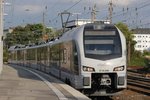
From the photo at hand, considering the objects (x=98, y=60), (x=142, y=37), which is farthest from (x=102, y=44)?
(x=142, y=37)

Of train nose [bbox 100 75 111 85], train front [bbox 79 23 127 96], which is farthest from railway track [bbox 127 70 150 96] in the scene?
train nose [bbox 100 75 111 85]

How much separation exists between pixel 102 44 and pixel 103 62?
41.4 inches

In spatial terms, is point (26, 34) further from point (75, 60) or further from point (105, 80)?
point (105, 80)

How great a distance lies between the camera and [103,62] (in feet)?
66.9

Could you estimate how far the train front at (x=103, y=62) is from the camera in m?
20.4

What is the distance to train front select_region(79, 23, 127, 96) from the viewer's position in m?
20.4

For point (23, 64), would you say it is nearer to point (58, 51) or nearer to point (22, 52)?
point (22, 52)

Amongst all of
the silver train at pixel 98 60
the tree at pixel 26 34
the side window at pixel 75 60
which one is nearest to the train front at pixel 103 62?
the silver train at pixel 98 60

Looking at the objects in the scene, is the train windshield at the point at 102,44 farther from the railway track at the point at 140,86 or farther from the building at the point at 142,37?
the building at the point at 142,37

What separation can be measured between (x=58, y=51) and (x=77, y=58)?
A: 8220mm

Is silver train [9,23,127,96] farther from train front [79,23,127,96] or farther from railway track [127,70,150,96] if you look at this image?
railway track [127,70,150,96]

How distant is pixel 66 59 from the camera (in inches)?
978

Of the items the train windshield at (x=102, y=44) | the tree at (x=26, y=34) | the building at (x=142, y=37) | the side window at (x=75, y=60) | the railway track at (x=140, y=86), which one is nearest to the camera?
the train windshield at (x=102, y=44)

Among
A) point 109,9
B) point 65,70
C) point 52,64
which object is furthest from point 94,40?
point 109,9
